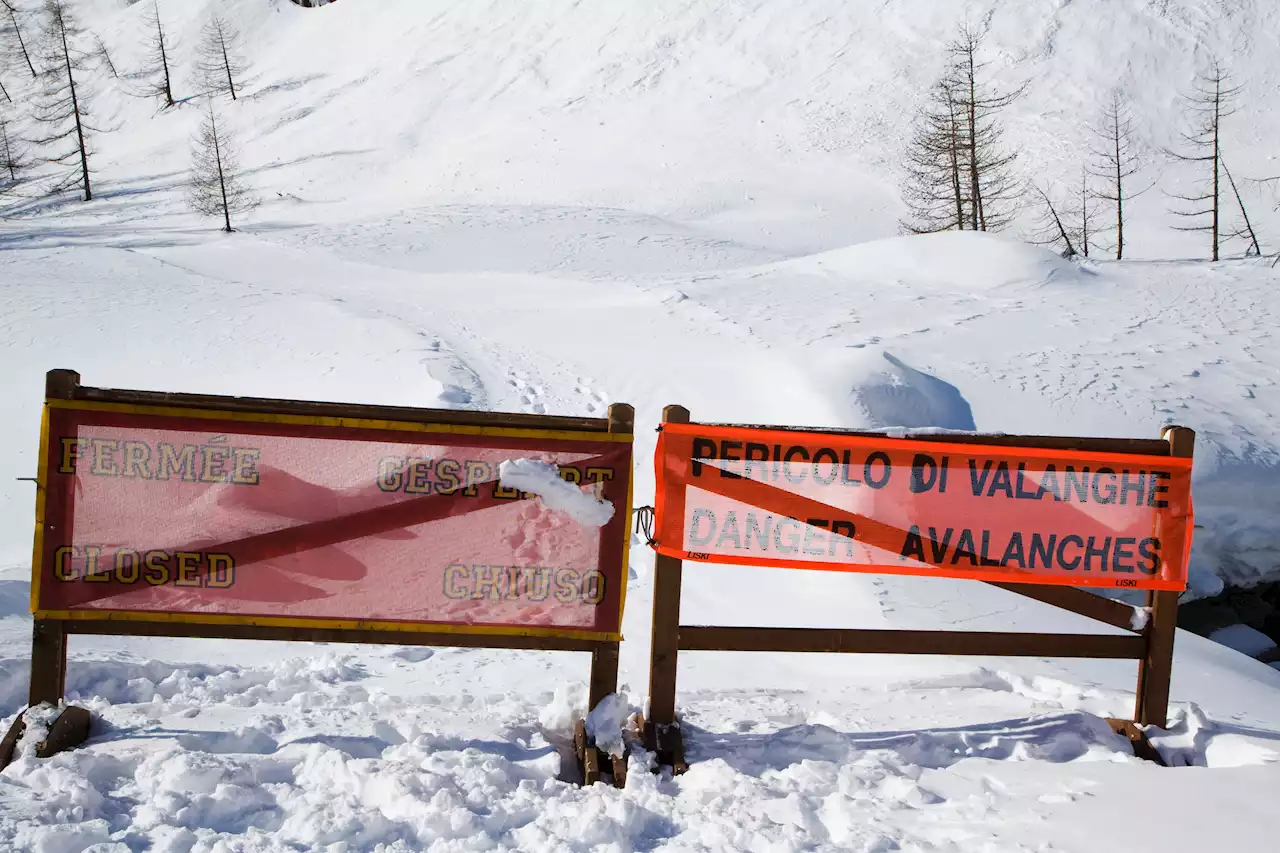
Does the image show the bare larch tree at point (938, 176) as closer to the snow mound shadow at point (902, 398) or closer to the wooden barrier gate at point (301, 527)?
the snow mound shadow at point (902, 398)

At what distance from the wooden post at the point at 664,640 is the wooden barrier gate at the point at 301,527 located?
0.19 metres

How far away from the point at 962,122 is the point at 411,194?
73.1 feet

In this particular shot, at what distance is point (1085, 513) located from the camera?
4.34 meters

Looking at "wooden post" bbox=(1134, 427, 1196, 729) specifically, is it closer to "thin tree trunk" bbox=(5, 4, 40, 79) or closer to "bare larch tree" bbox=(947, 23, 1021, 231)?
"bare larch tree" bbox=(947, 23, 1021, 231)

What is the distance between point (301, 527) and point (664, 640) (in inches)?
64.6

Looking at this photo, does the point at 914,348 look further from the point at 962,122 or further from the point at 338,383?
the point at 962,122

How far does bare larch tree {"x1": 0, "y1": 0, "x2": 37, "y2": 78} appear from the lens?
7225cm

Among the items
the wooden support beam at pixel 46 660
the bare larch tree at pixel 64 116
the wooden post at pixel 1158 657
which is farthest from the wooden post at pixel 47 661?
the bare larch tree at pixel 64 116

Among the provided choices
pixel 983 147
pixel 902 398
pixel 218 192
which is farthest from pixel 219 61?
pixel 902 398

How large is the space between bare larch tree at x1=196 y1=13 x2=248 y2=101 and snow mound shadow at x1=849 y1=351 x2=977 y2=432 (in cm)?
6034

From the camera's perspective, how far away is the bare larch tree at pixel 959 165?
34719 mm

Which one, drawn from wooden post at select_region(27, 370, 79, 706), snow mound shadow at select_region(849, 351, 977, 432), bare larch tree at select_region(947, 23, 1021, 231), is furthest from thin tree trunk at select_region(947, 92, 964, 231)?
wooden post at select_region(27, 370, 79, 706)

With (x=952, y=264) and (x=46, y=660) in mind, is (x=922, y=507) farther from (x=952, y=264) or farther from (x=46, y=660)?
(x=952, y=264)

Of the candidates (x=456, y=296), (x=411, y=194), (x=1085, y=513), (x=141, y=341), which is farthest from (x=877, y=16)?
(x=1085, y=513)
